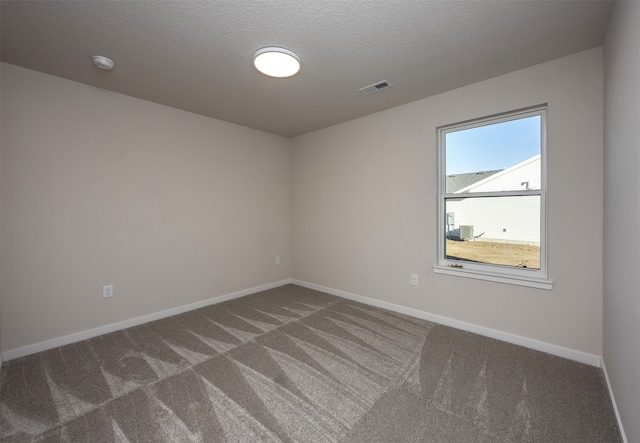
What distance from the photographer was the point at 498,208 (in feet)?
8.89

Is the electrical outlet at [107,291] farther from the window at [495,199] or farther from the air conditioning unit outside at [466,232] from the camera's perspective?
the air conditioning unit outside at [466,232]

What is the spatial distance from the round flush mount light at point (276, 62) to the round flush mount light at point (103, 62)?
120 cm

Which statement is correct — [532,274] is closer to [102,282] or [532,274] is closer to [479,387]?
[479,387]

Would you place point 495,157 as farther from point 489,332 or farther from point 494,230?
point 489,332

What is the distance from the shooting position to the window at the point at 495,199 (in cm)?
249

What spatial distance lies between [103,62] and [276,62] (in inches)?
56.1

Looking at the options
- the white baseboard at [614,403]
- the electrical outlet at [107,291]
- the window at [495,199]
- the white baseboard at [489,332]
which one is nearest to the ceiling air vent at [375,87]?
the window at [495,199]

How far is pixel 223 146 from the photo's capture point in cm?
377

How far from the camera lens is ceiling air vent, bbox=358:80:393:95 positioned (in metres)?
2.70

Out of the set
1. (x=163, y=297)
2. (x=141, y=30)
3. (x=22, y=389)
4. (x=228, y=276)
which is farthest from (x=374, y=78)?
(x=22, y=389)

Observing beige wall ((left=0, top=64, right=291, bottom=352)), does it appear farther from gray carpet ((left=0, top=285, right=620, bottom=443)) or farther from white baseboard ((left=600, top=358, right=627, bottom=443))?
white baseboard ((left=600, top=358, right=627, bottom=443))

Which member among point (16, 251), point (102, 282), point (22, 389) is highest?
point (16, 251)

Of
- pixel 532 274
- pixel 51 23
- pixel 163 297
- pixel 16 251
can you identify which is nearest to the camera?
pixel 51 23

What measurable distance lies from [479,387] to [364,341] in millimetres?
985
